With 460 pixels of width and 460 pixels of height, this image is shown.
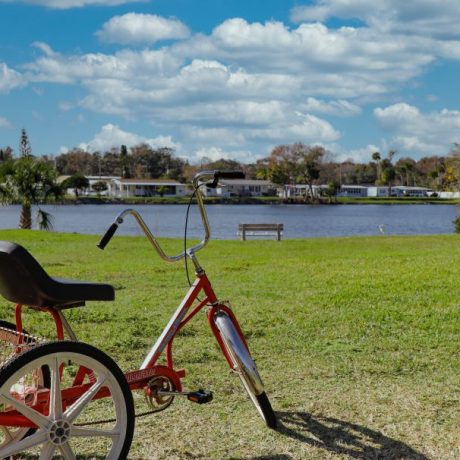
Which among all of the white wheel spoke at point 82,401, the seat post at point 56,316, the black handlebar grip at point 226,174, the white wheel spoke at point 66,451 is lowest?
the white wheel spoke at point 66,451

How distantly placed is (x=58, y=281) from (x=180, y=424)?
5.20 feet

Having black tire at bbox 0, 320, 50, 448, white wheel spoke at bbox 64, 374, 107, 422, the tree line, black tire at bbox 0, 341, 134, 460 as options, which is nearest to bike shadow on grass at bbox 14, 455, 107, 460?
black tire at bbox 0, 320, 50, 448

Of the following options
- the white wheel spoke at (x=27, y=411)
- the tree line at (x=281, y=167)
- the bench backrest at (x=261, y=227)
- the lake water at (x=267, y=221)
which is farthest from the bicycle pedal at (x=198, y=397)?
the tree line at (x=281, y=167)

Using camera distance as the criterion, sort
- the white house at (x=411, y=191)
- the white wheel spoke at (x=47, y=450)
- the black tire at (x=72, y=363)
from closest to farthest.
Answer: the black tire at (x=72, y=363) < the white wheel spoke at (x=47, y=450) < the white house at (x=411, y=191)

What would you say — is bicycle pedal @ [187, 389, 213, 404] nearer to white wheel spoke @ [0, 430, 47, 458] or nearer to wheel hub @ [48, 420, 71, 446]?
wheel hub @ [48, 420, 71, 446]

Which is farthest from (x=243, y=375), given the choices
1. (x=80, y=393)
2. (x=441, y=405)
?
(x=441, y=405)

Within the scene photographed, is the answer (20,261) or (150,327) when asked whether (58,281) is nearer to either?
(20,261)

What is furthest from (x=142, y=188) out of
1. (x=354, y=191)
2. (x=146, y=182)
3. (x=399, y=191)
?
(x=399, y=191)

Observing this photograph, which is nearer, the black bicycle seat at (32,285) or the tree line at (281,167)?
the black bicycle seat at (32,285)

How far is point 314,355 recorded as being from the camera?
6652 mm

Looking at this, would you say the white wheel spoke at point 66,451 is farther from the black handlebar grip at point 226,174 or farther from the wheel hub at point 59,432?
the black handlebar grip at point 226,174

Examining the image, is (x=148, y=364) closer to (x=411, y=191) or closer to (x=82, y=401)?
(x=82, y=401)

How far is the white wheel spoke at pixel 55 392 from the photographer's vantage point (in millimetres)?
3414

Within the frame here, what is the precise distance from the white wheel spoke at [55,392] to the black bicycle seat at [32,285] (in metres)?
0.33
